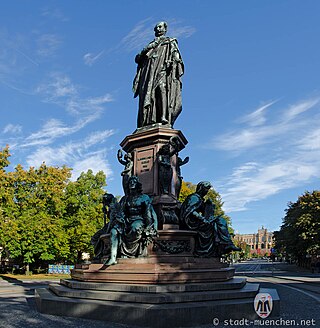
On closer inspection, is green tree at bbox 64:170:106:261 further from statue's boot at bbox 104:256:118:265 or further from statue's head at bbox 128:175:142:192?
statue's boot at bbox 104:256:118:265

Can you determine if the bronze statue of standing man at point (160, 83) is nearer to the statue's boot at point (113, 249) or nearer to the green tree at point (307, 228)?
the statue's boot at point (113, 249)

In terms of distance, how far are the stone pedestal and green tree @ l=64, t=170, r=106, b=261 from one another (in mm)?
28337

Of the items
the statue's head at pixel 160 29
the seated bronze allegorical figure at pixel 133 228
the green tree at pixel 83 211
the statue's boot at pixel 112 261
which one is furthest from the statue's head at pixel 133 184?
the green tree at pixel 83 211

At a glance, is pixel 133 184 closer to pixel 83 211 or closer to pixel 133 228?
pixel 133 228

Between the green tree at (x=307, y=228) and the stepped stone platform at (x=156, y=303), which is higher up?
the green tree at (x=307, y=228)

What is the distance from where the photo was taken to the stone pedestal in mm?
10859

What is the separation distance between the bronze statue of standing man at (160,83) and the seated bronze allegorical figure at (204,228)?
10.4 ft

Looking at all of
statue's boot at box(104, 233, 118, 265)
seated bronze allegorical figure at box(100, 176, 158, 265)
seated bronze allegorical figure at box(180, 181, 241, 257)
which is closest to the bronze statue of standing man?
seated bronze allegorical figure at box(180, 181, 241, 257)

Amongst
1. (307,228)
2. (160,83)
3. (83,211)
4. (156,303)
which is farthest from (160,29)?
(307,228)

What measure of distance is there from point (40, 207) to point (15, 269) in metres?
9.69

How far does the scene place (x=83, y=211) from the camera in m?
41.5

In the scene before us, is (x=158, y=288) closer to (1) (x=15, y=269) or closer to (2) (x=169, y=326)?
(2) (x=169, y=326)

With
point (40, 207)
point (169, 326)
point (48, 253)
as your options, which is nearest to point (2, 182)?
point (40, 207)

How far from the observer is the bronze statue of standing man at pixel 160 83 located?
42.5 ft
